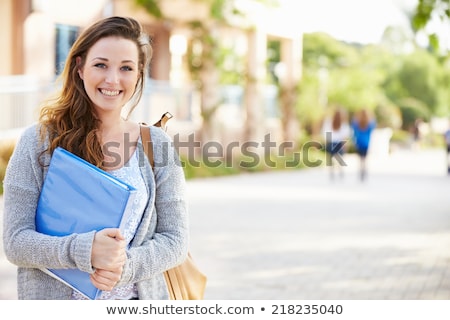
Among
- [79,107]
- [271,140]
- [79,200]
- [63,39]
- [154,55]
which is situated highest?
[63,39]

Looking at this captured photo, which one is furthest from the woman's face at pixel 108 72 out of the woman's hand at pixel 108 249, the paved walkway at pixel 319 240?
the paved walkway at pixel 319 240

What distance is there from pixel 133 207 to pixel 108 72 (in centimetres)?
39

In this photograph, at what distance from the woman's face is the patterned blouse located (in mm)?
173

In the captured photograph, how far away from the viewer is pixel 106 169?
96.0 inches

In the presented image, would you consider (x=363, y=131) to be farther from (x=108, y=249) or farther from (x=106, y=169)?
(x=108, y=249)

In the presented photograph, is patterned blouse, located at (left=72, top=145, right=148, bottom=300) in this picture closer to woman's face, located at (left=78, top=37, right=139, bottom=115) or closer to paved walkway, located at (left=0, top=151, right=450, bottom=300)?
woman's face, located at (left=78, top=37, right=139, bottom=115)

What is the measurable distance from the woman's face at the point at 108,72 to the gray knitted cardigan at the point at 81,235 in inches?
6.1

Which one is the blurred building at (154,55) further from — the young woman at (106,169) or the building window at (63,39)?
the young woman at (106,169)

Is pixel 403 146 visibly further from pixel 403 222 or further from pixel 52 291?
pixel 52 291

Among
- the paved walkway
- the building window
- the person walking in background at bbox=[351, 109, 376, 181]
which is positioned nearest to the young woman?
the paved walkway

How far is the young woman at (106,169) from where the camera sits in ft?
7.57

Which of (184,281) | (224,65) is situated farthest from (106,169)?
(224,65)

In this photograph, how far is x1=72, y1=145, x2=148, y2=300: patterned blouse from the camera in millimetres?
2430

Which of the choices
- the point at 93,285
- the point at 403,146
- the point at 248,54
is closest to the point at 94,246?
the point at 93,285
